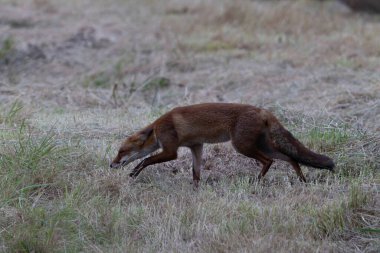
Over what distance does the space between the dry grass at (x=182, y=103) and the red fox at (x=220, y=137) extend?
221mm

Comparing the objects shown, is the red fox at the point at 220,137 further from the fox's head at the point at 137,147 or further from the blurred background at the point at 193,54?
the blurred background at the point at 193,54

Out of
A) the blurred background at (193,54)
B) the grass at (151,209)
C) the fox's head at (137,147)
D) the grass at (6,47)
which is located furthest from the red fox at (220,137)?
the grass at (6,47)

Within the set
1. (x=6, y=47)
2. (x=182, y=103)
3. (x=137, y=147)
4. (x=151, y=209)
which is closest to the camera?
(x=151, y=209)

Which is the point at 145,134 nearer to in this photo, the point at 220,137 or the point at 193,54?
the point at 220,137

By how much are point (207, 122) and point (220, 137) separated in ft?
0.59

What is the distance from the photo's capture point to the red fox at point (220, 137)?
23.5ft

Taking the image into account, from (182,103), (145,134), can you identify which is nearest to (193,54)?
(182,103)

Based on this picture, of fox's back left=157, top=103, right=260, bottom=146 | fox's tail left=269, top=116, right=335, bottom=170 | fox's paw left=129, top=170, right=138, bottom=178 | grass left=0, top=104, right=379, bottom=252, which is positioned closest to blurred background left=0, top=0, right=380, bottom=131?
fox's tail left=269, top=116, right=335, bottom=170

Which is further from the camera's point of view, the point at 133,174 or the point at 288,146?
the point at 133,174

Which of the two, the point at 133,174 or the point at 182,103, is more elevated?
the point at 133,174

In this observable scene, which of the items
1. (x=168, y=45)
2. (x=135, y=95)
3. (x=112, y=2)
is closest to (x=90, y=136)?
(x=135, y=95)

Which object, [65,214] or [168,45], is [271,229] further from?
[168,45]

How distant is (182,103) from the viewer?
435 inches

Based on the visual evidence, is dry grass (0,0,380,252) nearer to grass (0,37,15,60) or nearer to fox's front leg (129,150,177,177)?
grass (0,37,15,60)
